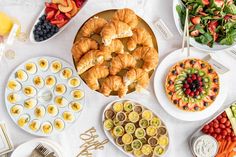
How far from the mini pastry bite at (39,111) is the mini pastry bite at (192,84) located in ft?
1.90

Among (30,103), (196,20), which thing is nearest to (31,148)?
(30,103)

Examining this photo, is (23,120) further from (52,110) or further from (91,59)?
(91,59)

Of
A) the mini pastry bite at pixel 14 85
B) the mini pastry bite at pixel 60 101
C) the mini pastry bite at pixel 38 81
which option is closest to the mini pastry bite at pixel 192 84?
the mini pastry bite at pixel 60 101

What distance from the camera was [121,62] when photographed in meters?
1.65

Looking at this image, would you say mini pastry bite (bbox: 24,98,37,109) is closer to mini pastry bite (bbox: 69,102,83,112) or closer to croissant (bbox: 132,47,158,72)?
mini pastry bite (bbox: 69,102,83,112)

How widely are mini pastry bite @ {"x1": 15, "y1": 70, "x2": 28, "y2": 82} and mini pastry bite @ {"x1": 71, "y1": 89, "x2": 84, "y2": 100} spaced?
227 millimetres

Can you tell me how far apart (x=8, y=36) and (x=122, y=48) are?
51 centimetres

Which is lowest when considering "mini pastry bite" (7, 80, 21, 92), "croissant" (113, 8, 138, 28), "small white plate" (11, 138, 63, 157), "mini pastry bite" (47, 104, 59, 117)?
"small white plate" (11, 138, 63, 157)

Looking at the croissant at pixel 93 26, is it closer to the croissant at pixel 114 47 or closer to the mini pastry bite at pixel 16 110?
the croissant at pixel 114 47

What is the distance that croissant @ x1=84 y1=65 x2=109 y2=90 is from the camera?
1.66 m

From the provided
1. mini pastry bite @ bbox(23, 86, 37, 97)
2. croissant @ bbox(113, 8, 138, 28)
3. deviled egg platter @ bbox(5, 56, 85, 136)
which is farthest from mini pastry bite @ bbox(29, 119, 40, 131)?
croissant @ bbox(113, 8, 138, 28)

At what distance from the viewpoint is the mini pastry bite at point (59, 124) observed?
6.02 ft

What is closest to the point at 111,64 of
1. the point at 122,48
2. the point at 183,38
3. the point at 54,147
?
the point at 122,48

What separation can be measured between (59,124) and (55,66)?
27cm
